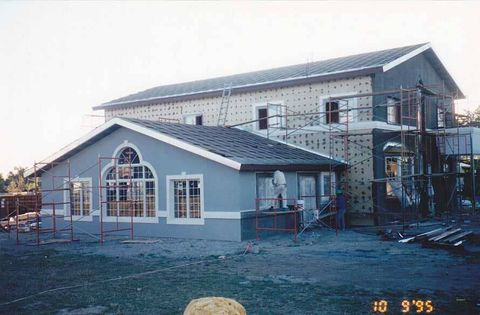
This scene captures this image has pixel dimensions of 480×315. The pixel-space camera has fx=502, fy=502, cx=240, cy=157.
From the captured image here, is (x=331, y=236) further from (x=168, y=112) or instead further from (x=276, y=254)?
(x=168, y=112)

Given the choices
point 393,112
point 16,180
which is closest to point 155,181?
point 393,112

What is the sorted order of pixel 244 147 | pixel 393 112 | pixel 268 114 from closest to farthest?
pixel 244 147 < pixel 393 112 < pixel 268 114

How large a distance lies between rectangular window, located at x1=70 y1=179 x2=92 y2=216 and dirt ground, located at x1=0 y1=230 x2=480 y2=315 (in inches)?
204

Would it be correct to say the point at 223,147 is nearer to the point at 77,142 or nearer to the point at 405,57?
the point at 77,142

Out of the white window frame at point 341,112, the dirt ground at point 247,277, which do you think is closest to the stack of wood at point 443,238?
the dirt ground at point 247,277

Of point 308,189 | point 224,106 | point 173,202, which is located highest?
point 224,106

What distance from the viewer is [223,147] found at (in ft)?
61.6

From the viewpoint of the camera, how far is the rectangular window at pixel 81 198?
2150 centimetres

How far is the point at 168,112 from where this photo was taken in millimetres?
28641

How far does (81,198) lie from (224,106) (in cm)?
890

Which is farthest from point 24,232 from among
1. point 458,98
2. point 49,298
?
point 458,98

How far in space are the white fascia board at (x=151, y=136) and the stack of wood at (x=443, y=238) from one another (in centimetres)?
609

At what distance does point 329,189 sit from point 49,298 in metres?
14.4

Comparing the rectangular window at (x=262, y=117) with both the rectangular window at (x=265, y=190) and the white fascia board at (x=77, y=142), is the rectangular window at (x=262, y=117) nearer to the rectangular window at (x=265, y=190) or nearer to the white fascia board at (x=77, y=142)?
the rectangular window at (x=265, y=190)
